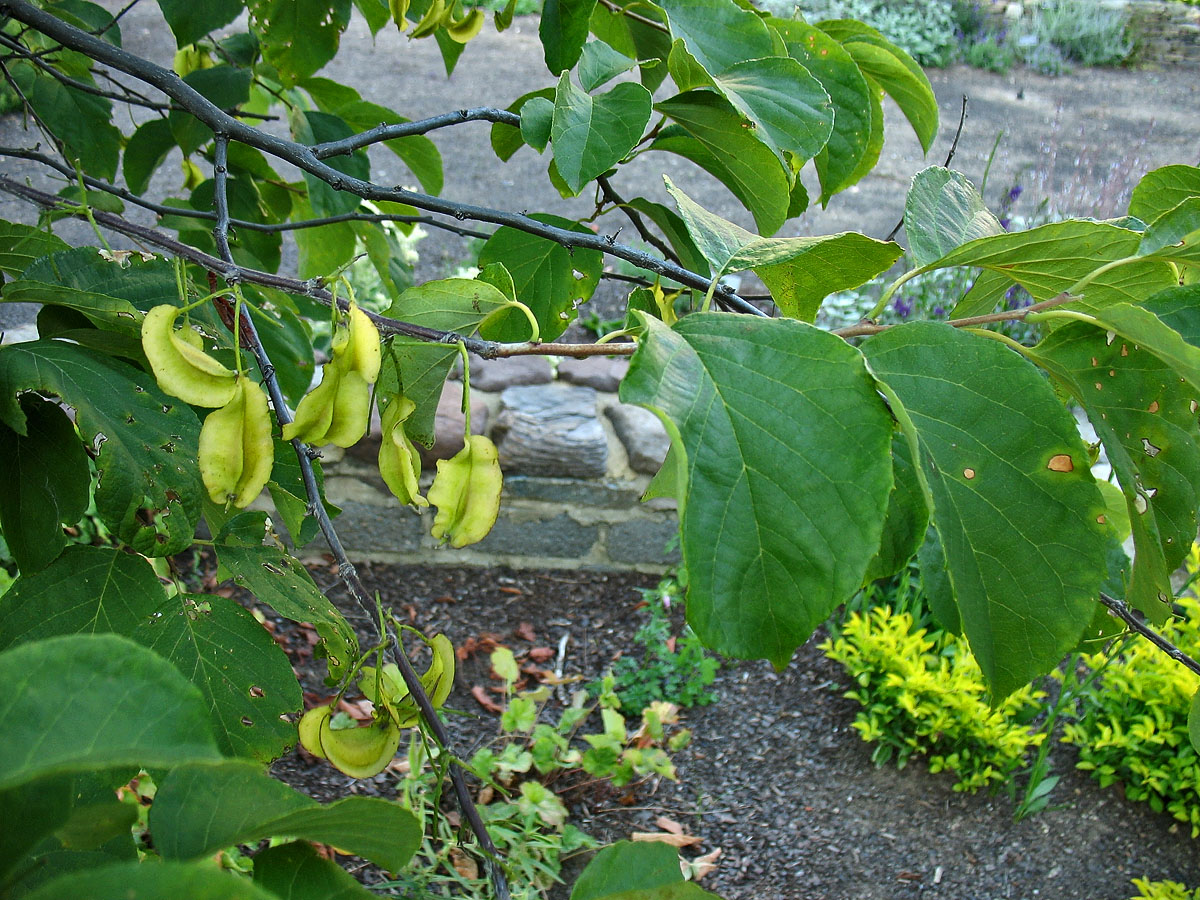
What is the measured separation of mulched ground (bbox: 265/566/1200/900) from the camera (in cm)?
205

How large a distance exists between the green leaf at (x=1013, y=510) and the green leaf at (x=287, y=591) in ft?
1.56

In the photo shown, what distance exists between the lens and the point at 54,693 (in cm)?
31

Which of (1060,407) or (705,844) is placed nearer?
(1060,407)

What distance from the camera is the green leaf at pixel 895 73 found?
3.33 ft

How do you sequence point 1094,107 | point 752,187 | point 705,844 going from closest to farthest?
point 752,187
point 705,844
point 1094,107

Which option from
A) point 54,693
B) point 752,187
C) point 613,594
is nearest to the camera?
point 54,693

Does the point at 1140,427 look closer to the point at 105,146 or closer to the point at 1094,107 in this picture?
the point at 105,146

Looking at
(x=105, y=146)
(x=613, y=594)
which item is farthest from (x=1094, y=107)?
(x=105, y=146)

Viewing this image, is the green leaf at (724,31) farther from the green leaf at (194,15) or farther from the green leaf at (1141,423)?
the green leaf at (194,15)

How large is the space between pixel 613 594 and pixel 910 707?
974mm

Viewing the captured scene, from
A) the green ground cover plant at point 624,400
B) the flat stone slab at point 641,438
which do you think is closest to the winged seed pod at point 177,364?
the green ground cover plant at point 624,400

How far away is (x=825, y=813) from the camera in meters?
2.21

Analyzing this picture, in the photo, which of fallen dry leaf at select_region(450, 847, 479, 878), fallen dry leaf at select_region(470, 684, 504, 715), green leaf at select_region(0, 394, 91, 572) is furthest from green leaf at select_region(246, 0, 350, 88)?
fallen dry leaf at select_region(470, 684, 504, 715)

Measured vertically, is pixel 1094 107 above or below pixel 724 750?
above
